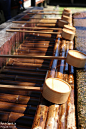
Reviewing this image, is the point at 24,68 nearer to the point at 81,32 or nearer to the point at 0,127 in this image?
the point at 0,127

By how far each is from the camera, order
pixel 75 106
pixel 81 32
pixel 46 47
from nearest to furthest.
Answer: pixel 75 106 < pixel 46 47 < pixel 81 32

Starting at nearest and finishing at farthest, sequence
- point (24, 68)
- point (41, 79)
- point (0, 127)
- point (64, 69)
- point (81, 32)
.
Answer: point (0, 127), point (64, 69), point (41, 79), point (24, 68), point (81, 32)

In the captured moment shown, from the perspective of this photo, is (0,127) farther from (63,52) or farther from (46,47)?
(46,47)

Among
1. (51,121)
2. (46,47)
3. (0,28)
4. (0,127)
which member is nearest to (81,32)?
(46,47)

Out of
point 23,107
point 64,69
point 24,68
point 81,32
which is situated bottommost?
point 23,107

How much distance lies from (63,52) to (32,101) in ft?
6.03

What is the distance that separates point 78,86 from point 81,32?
4054 millimetres

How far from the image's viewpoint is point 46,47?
5.37 m

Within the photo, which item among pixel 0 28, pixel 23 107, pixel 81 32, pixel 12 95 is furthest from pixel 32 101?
pixel 81 32

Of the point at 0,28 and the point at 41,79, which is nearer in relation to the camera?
the point at 41,79

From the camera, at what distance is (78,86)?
9.18 ft

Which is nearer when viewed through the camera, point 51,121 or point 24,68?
point 51,121

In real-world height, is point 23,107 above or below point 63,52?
below

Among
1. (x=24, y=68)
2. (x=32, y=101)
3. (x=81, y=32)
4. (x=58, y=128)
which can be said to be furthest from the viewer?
(x=81, y=32)
